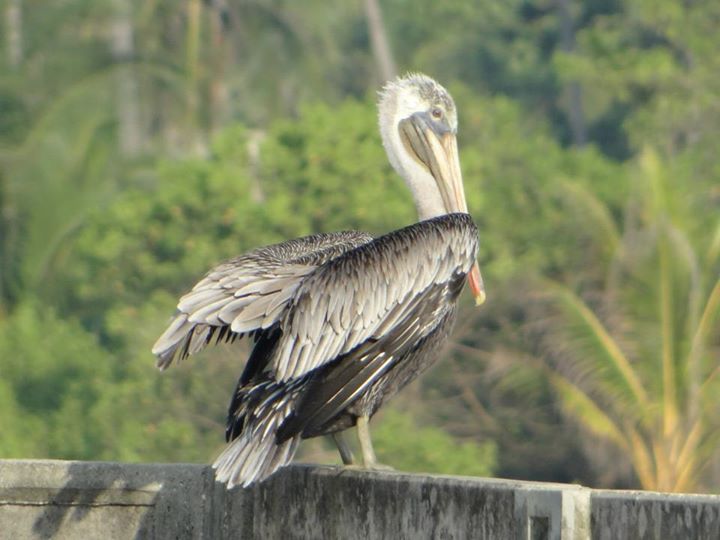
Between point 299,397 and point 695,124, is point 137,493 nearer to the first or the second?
point 299,397

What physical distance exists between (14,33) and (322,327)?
23026 millimetres

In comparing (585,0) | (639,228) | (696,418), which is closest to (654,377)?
(696,418)

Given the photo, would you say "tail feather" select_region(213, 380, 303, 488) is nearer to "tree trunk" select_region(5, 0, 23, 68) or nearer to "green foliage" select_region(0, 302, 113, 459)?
"green foliage" select_region(0, 302, 113, 459)

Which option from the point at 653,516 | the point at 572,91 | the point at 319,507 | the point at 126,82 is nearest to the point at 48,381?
the point at 126,82

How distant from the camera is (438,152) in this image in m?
7.89

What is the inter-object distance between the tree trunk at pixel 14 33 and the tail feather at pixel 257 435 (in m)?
21.8

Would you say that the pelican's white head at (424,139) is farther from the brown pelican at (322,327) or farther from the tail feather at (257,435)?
the tail feather at (257,435)

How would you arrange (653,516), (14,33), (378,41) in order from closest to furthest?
(653,516) < (14,33) < (378,41)

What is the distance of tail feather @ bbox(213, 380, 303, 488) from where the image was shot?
5.88 meters

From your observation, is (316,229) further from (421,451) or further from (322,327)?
(322,327)

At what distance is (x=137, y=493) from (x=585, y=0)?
3394cm

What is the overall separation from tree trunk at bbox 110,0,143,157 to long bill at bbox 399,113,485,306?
18.0 metres

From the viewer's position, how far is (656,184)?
54.4ft

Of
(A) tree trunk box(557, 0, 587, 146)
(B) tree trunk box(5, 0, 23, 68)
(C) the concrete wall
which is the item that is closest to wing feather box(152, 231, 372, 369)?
(C) the concrete wall
